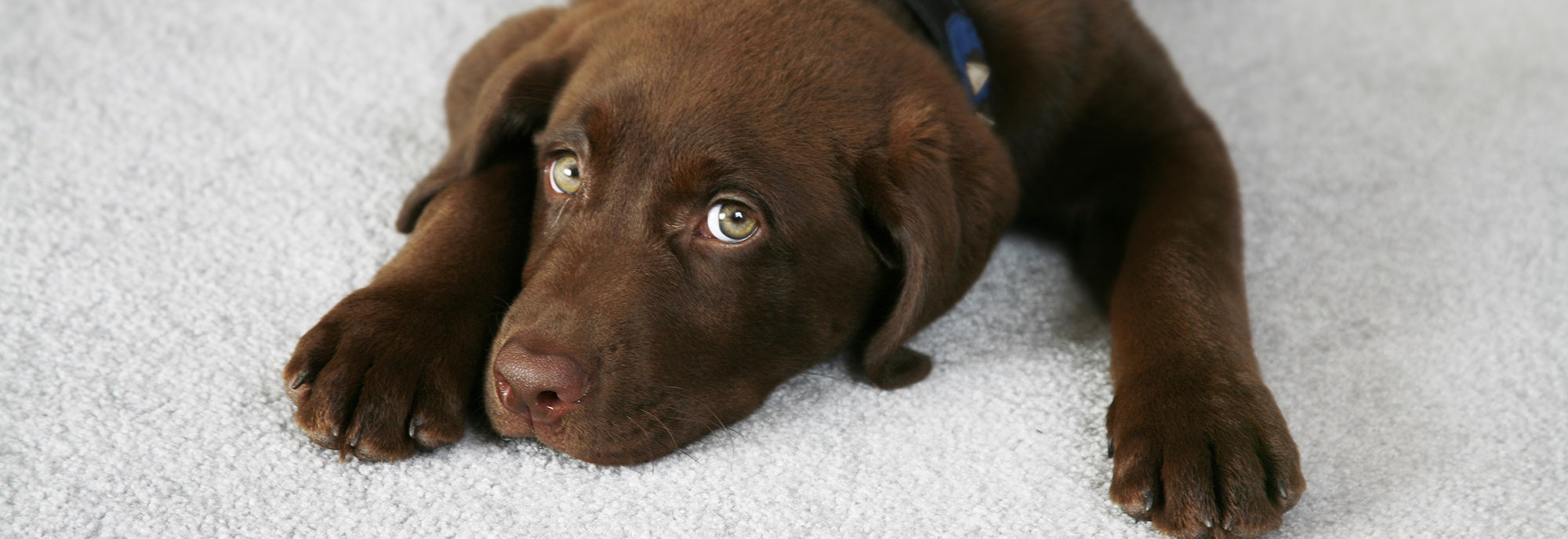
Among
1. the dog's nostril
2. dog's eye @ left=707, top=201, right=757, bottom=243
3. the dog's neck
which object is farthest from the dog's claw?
the dog's neck

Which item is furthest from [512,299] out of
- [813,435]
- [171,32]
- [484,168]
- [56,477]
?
[171,32]

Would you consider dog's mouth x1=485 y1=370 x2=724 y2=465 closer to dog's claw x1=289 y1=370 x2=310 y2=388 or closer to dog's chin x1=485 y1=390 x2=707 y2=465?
dog's chin x1=485 y1=390 x2=707 y2=465

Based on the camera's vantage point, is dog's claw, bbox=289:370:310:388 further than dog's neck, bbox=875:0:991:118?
No

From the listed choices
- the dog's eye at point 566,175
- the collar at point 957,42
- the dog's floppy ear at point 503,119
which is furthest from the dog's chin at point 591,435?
the collar at point 957,42

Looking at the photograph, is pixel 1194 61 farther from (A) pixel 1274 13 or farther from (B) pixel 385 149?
(B) pixel 385 149

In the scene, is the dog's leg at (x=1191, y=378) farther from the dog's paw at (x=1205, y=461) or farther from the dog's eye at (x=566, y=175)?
the dog's eye at (x=566, y=175)

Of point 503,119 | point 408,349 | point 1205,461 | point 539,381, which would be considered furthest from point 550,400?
point 1205,461

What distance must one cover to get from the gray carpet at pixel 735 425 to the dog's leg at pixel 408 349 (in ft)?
0.28

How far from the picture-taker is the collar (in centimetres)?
268

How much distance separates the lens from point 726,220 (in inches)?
87.8

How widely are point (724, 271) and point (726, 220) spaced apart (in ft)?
0.30

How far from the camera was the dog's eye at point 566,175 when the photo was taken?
237 centimetres

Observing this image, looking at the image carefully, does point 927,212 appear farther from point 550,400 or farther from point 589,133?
point 550,400

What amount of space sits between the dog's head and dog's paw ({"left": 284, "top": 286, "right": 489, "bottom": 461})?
0.09 metres
